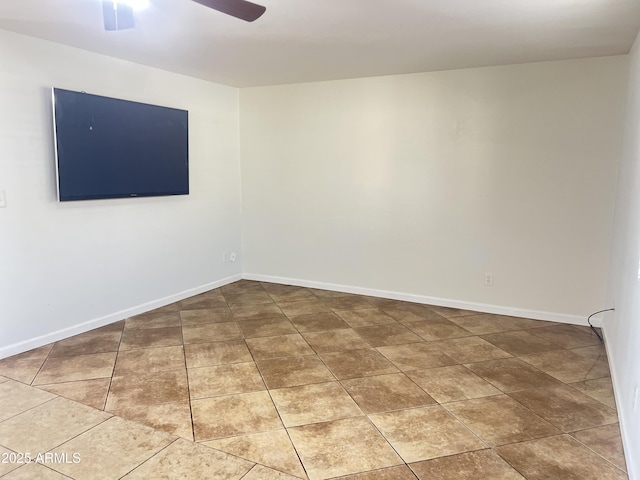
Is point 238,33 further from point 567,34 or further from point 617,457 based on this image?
point 617,457

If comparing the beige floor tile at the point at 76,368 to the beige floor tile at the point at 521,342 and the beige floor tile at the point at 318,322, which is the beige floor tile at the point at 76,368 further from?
the beige floor tile at the point at 521,342

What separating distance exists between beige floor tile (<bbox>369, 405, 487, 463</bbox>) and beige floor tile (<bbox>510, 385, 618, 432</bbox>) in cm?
54

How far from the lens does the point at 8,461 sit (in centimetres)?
208

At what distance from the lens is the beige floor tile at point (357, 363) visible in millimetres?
3045

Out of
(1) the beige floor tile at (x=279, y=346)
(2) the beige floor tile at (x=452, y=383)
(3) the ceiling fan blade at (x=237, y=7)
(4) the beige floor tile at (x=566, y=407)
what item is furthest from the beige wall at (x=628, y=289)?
(3) the ceiling fan blade at (x=237, y=7)

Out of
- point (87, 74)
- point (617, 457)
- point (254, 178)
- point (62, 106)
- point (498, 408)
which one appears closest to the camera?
point (617, 457)

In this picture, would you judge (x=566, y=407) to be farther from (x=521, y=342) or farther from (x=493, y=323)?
(x=493, y=323)

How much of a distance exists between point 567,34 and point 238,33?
230cm

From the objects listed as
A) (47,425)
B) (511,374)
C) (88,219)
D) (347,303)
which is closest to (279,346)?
(347,303)

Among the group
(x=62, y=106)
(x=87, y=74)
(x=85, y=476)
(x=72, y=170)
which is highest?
(x=87, y=74)

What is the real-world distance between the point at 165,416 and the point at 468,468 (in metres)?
1.66

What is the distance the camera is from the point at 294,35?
3045 millimetres

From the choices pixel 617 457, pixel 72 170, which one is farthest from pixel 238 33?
pixel 617 457

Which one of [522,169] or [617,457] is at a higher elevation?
[522,169]
